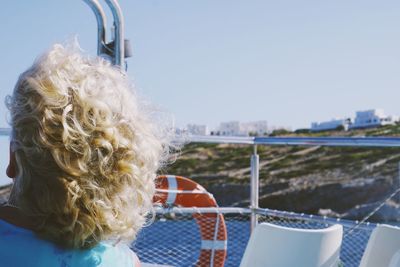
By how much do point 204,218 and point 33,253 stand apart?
2.70m

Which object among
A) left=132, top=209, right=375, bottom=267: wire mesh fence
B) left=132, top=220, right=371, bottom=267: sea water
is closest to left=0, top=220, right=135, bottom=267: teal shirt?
left=132, top=209, right=375, bottom=267: wire mesh fence

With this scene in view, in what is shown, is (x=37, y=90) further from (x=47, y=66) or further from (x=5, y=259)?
(x=5, y=259)

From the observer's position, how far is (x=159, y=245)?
435 cm

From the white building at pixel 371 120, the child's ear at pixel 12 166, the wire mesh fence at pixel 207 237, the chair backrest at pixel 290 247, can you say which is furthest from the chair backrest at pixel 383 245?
the white building at pixel 371 120

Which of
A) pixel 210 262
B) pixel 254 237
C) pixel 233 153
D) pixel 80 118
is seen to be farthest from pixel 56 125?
pixel 233 153

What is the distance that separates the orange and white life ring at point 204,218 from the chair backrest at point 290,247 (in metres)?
1.68

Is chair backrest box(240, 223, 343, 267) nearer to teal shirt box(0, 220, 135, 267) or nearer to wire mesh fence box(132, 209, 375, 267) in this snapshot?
teal shirt box(0, 220, 135, 267)

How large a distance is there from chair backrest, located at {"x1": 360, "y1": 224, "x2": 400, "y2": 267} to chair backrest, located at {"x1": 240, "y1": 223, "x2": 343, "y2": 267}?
114 mm

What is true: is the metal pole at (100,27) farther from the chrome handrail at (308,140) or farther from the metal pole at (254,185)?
the metal pole at (254,185)

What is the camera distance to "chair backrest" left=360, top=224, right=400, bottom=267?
1.84 m

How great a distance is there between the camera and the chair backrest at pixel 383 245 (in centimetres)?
184

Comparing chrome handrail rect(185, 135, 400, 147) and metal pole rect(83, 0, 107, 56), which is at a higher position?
metal pole rect(83, 0, 107, 56)

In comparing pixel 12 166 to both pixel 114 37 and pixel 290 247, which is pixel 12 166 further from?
pixel 114 37

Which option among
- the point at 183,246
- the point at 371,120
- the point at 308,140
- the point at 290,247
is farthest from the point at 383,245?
the point at 371,120
